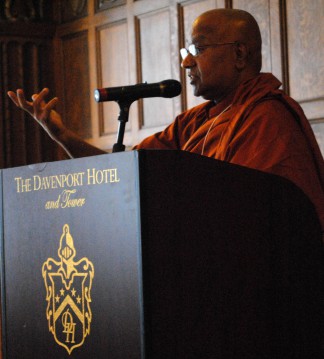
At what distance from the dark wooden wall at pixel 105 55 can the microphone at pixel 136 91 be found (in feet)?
4.84

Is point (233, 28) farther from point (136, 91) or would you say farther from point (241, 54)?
point (136, 91)

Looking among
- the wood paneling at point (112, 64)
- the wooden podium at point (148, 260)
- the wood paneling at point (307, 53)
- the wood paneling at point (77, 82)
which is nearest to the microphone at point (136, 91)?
the wooden podium at point (148, 260)

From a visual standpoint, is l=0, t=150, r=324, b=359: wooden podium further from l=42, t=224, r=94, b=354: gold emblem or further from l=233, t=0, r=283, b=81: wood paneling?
l=233, t=0, r=283, b=81: wood paneling

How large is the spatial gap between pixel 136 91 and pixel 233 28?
47 cm

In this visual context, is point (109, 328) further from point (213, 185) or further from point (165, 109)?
point (165, 109)

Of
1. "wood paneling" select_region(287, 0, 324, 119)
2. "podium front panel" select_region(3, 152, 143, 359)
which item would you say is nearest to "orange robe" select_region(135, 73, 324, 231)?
"podium front panel" select_region(3, 152, 143, 359)

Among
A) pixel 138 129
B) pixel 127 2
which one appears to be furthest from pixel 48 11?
pixel 138 129

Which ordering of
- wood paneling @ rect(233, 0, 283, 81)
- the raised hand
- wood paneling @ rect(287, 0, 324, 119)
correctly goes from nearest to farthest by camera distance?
the raised hand → wood paneling @ rect(287, 0, 324, 119) → wood paneling @ rect(233, 0, 283, 81)

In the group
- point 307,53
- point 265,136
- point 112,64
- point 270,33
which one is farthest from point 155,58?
point 265,136

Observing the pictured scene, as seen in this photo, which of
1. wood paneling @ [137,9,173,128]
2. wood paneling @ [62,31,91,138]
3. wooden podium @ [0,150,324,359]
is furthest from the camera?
wood paneling @ [62,31,91,138]

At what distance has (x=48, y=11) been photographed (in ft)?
17.0

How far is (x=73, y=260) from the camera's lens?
1734mm

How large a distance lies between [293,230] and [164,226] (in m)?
0.54

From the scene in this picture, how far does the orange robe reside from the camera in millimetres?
2148
